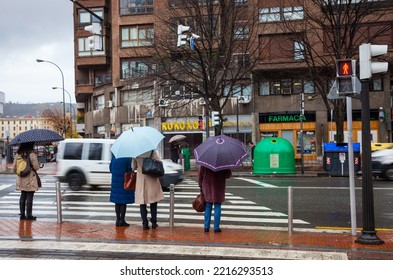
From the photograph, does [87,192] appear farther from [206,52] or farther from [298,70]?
[298,70]

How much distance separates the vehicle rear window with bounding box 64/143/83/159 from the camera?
55.1 feet

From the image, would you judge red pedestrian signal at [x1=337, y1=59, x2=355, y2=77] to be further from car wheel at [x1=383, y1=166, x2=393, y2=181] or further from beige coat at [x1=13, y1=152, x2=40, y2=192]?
car wheel at [x1=383, y1=166, x2=393, y2=181]

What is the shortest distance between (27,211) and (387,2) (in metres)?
25.2

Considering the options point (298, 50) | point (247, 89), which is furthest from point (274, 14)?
point (247, 89)

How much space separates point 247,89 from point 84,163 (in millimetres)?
23057

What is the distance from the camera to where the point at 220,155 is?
844 cm

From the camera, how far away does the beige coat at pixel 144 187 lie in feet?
29.4

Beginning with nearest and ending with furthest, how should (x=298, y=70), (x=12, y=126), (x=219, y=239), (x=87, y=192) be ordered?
(x=219, y=239) → (x=87, y=192) → (x=298, y=70) → (x=12, y=126)

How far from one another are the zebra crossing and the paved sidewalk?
113 centimetres

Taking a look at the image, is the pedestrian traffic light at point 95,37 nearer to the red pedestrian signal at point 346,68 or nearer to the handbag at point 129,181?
the handbag at point 129,181

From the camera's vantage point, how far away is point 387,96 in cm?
3516

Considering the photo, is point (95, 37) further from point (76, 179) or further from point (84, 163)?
point (76, 179)

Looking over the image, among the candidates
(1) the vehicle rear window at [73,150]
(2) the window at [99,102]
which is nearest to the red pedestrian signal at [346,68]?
(1) the vehicle rear window at [73,150]
